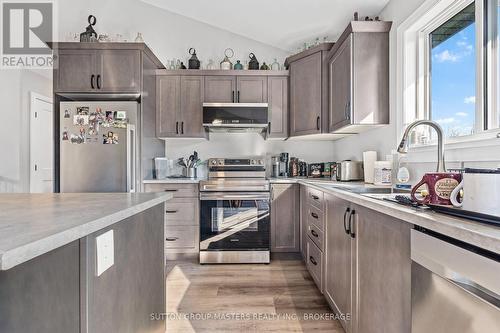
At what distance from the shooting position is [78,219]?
783 mm

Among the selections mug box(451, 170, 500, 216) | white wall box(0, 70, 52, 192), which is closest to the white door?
white wall box(0, 70, 52, 192)

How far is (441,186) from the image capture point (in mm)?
991

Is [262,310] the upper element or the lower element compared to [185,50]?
lower

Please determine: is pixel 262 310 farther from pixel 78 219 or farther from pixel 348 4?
pixel 348 4

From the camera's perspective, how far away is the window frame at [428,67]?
1.50 m

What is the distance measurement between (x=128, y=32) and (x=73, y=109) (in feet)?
4.74

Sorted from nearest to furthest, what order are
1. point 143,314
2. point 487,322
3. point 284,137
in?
point 487,322 → point 143,314 → point 284,137

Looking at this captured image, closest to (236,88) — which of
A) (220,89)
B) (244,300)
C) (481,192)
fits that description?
(220,89)

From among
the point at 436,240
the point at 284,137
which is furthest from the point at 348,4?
the point at 436,240

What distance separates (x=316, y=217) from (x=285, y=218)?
81 cm

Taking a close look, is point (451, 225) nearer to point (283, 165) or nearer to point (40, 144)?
point (283, 165)

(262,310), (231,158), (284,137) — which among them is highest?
(284,137)

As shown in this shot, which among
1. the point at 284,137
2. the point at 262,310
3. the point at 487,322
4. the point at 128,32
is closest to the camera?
the point at 487,322

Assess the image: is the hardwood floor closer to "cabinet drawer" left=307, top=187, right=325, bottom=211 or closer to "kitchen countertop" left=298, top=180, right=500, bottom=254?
"cabinet drawer" left=307, top=187, right=325, bottom=211
